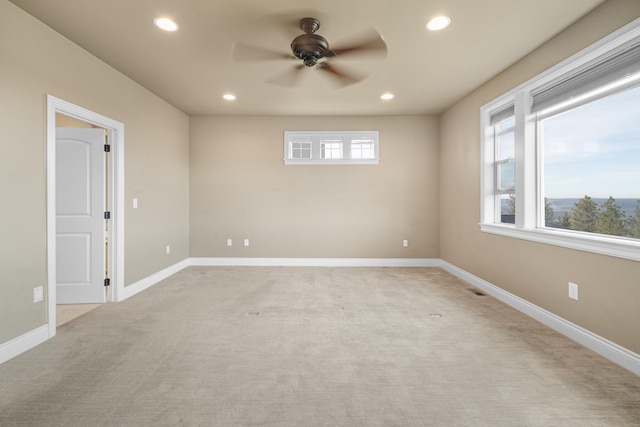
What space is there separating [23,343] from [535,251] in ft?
15.8

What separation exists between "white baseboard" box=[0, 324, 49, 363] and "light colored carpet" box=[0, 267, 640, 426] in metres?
0.07

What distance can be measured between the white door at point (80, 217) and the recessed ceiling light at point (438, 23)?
3756 mm

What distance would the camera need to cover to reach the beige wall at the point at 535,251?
6.90 feet

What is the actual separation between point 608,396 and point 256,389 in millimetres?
2236

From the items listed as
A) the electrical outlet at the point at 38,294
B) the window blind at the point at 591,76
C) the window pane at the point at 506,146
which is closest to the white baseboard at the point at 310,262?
the window pane at the point at 506,146

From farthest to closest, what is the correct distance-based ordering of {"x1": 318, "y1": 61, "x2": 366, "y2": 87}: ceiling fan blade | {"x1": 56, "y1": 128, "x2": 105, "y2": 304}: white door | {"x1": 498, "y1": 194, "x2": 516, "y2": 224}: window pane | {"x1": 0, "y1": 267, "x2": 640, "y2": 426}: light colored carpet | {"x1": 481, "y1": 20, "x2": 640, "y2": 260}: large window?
1. {"x1": 498, "y1": 194, "x2": 516, "y2": 224}: window pane
2. {"x1": 56, "y1": 128, "x2": 105, "y2": 304}: white door
3. {"x1": 318, "y1": 61, "x2": 366, "y2": 87}: ceiling fan blade
4. {"x1": 481, "y1": 20, "x2": 640, "y2": 260}: large window
5. {"x1": 0, "y1": 267, "x2": 640, "y2": 426}: light colored carpet

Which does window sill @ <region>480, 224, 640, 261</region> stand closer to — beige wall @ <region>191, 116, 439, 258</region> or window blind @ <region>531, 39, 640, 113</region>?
window blind @ <region>531, 39, 640, 113</region>

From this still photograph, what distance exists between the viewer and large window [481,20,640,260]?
7.02 ft

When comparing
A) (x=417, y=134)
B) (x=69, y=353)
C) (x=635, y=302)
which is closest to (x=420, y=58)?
(x=417, y=134)

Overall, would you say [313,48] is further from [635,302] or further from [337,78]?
[635,302]

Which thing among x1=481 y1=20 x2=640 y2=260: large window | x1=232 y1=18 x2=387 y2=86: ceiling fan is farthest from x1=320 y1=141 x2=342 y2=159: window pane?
x1=232 y1=18 x2=387 y2=86: ceiling fan

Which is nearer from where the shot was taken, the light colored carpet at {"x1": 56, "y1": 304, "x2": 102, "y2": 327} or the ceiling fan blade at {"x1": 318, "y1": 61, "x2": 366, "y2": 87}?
the ceiling fan blade at {"x1": 318, "y1": 61, "x2": 366, "y2": 87}

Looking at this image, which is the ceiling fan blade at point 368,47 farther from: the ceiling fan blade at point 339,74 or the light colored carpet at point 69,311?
the light colored carpet at point 69,311

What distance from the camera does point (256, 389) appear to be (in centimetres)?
182
